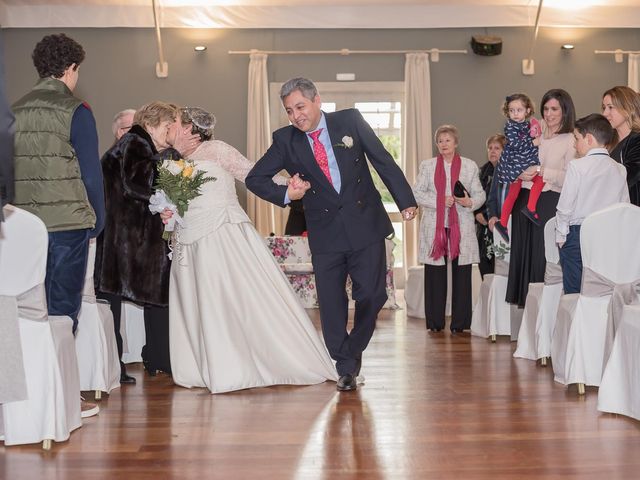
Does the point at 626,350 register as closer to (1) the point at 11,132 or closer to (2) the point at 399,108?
(1) the point at 11,132

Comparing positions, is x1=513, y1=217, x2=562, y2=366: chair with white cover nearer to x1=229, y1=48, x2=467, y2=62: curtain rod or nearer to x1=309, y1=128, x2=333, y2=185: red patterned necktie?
x1=309, y1=128, x2=333, y2=185: red patterned necktie

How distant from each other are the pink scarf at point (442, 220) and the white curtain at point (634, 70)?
6.16m

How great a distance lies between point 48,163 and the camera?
13.8 feet

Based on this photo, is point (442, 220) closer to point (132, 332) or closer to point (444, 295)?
point (444, 295)

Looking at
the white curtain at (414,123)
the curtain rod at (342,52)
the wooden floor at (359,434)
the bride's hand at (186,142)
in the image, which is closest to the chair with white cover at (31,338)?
the wooden floor at (359,434)

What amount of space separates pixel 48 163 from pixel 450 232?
172 inches

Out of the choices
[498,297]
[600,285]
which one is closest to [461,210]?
[498,297]

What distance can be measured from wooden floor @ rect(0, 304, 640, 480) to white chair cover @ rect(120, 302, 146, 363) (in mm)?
600

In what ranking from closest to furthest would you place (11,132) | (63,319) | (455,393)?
(11,132)
(63,319)
(455,393)

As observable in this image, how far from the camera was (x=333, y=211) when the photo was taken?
4965 mm

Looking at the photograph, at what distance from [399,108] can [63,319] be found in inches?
374

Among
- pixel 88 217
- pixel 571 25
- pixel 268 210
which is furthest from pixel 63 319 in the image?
pixel 571 25

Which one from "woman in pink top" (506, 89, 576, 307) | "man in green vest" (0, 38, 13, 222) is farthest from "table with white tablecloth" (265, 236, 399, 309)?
"man in green vest" (0, 38, 13, 222)

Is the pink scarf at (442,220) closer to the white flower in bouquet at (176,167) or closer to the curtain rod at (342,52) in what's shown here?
the white flower in bouquet at (176,167)
